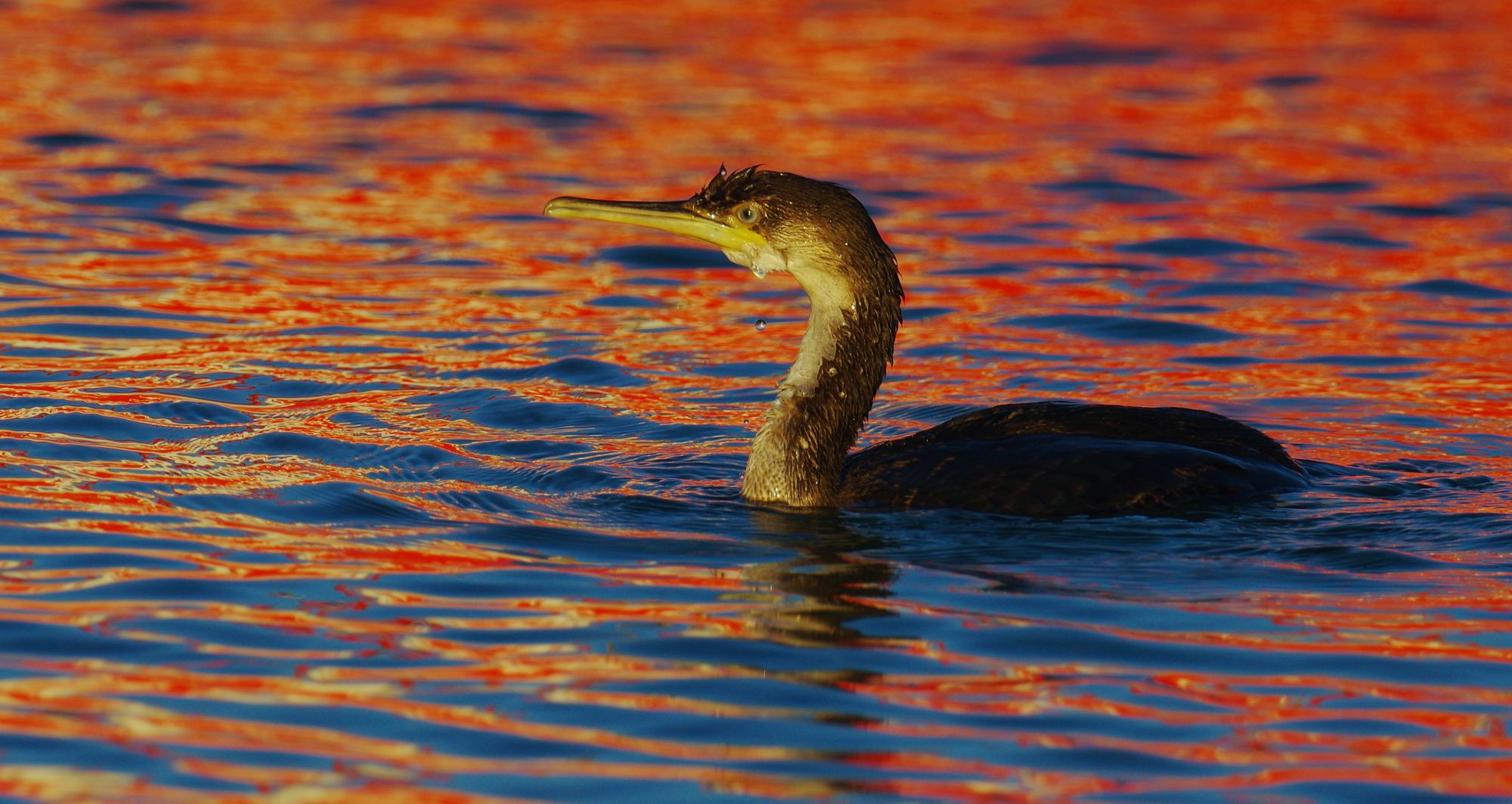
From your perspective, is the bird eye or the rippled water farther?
the bird eye

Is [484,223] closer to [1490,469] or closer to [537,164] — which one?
[537,164]

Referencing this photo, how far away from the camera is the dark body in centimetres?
808

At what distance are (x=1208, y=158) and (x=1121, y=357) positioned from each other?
589cm

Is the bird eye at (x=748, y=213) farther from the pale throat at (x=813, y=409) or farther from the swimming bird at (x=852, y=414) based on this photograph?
the pale throat at (x=813, y=409)

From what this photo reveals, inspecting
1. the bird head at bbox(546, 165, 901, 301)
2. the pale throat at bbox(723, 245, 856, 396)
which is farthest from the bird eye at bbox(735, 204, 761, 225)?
the pale throat at bbox(723, 245, 856, 396)

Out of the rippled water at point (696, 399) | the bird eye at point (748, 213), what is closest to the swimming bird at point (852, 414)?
the bird eye at point (748, 213)

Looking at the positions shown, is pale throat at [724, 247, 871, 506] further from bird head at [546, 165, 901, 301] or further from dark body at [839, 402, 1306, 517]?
dark body at [839, 402, 1306, 517]

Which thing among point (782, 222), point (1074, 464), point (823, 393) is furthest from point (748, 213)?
point (1074, 464)

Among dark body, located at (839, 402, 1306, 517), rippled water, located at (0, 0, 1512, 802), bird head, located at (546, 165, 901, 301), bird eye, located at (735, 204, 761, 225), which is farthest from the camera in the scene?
bird eye, located at (735, 204, 761, 225)

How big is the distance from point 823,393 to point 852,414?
0.55ft

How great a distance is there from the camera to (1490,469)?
914 centimetres

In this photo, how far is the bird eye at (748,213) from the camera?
336 inches

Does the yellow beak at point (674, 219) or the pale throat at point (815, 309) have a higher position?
the yellow beak at point (674, 219)

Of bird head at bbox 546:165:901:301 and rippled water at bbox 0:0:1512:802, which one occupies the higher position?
bird head at bbox 546:165:901:301
